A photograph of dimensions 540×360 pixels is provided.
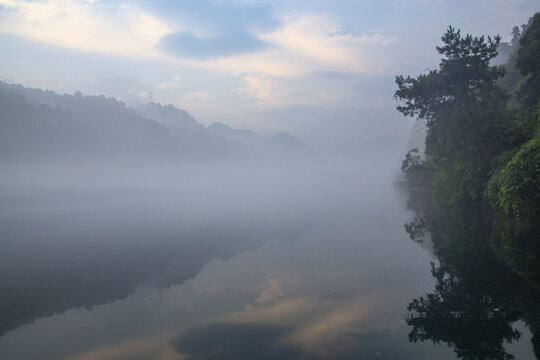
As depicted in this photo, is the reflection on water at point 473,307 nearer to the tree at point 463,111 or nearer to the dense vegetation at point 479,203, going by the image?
the dense vegetation at point 479,203

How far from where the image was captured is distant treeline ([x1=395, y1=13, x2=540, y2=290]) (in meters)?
24.3

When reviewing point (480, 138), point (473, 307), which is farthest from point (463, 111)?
point (473, 307)

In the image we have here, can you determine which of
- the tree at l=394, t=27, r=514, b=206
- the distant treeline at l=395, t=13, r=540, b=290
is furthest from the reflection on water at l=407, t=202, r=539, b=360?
the tree at l=394, t=27, r=514, b=206

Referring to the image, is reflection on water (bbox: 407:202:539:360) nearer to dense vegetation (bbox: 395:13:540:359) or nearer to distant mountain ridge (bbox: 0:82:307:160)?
dense vegetation (bbox: 395:13:540:359)

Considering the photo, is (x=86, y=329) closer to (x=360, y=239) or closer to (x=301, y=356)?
(x=301, y=356)

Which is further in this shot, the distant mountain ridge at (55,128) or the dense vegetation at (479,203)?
the distant mountain ridge at (55,128)

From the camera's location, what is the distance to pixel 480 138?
1267 inches

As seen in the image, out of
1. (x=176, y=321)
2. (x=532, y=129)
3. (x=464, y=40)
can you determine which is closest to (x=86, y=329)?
(x=176, y=321)

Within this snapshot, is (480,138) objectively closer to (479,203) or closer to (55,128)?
(479,203)

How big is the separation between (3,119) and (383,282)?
15106cm

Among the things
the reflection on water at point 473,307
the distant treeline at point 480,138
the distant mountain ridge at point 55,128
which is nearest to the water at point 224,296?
the reflection on water at point 473,307

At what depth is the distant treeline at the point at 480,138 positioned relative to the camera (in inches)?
955

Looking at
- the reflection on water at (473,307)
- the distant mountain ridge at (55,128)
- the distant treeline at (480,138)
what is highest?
the distant mountain ridge at (55,128)

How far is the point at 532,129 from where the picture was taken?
92.9ft
